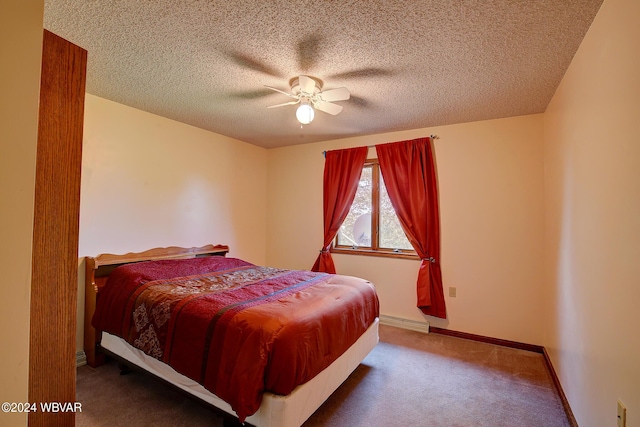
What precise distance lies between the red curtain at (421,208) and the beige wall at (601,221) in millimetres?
1211

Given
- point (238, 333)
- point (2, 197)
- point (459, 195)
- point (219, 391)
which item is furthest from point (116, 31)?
point (459, 195)

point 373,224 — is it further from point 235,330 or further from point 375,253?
point 235,330

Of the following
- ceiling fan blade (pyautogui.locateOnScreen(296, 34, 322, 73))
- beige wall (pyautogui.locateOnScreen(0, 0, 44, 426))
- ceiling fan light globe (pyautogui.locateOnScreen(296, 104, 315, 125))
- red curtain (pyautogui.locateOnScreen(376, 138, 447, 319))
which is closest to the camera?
beige wall (pyautogui.locateOnScreen(0, 0, 44, 426))

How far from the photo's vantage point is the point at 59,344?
0.71 m

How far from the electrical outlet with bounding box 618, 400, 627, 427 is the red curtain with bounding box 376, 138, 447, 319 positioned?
6.60 feet

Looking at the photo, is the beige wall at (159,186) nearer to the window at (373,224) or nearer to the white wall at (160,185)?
the white wall at (160,185)

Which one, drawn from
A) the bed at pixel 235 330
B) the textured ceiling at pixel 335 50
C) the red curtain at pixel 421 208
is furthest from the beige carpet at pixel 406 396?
the textured ceiling at pixel 335 50

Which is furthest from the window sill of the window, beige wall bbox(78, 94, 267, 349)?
beige wall bbox(78, 94, 267, 349)

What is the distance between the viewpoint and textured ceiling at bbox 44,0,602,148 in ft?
4.91

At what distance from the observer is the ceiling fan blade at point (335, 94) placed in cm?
211

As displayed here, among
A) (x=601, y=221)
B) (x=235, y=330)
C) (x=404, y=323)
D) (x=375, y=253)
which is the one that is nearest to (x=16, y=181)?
(x=235, y=330)

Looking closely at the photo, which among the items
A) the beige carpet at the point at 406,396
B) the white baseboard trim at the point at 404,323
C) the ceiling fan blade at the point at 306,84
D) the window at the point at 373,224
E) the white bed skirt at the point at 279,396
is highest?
the ceiling fan blade at the point at 306,84

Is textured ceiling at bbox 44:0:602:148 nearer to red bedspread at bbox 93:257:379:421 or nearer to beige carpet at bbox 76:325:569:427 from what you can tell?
red bedspread at bbox 93:257:379:421

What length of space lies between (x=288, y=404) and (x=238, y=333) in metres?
0.47
